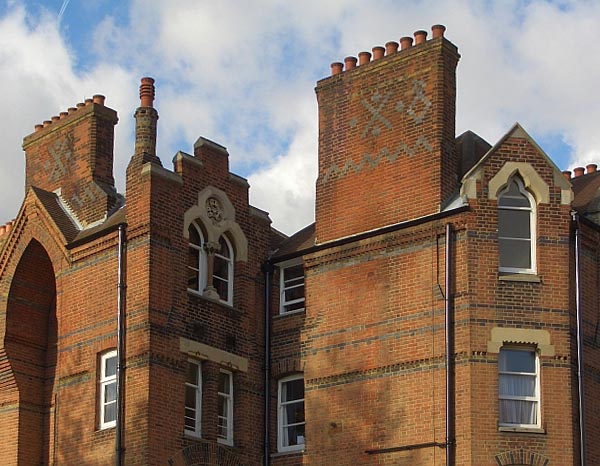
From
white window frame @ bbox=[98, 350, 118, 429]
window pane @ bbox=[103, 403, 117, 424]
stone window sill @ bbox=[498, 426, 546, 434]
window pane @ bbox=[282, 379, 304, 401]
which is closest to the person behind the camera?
stone window sill @ bbox=[498, 426, 546, 434]

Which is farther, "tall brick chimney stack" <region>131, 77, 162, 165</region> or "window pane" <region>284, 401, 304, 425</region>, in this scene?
"window pane" <region>284, 401, 304, 425</region>

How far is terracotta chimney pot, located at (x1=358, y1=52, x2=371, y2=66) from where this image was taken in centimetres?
3469

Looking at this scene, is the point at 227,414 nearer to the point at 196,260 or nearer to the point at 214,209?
the point at 196,260

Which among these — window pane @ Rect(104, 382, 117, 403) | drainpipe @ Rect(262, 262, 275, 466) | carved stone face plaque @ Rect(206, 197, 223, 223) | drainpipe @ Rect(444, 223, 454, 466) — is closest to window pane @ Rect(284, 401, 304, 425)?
drainpipe @ Rect(262, 262, 275, 466)

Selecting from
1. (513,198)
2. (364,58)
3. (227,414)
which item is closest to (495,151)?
(513,198)

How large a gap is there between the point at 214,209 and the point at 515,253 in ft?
24.5

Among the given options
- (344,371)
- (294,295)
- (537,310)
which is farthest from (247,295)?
(537,310)

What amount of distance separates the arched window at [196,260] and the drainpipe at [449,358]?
6.11 m

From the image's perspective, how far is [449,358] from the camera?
98.9 ft

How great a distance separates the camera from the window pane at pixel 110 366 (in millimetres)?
32031

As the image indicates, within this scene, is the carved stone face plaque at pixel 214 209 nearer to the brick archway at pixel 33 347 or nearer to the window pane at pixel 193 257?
the window pane at pixel 193 257

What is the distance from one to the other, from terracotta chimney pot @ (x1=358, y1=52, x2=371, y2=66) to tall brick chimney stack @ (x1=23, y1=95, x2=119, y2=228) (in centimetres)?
658

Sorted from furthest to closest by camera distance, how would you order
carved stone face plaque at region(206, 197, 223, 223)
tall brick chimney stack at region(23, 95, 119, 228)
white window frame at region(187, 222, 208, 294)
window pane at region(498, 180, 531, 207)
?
tall brick chimney stack at region(23, 95, 119, 228) → carved stone face plaque at region(206, 197, 223, 223) → white window frame at region(187, 222, 208, 294) → window pane at region(498, 180, 531, 207)

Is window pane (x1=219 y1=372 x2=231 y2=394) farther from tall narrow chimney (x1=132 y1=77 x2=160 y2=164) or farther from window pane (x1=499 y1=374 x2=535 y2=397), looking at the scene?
window pane (x1=499 y1=374 x2=535 y2=397)
